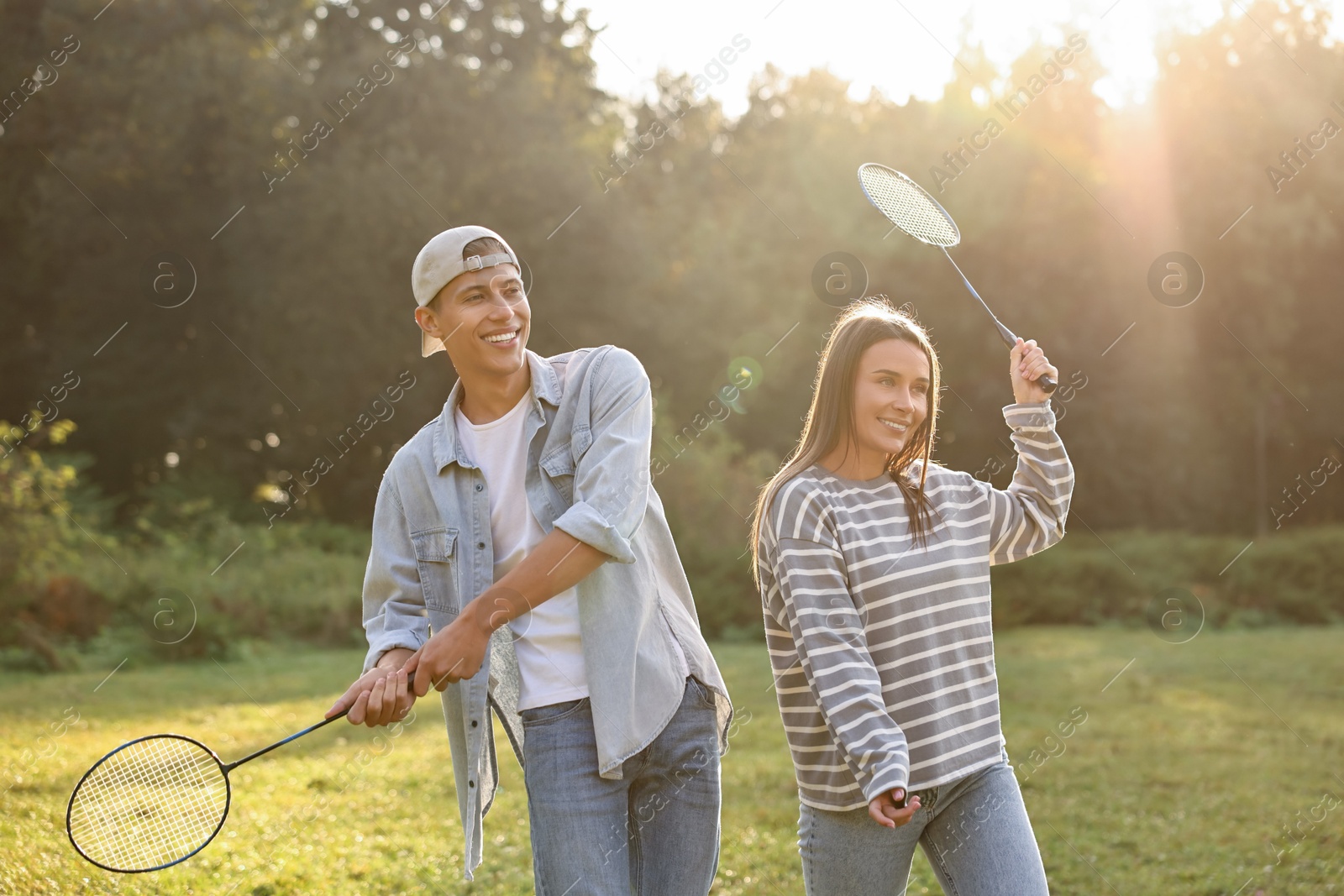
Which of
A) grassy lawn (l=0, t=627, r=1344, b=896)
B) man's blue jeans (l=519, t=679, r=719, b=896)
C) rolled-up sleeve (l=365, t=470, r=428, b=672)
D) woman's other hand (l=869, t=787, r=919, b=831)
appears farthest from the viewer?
grassy lawn (l=0, t=627, r=1344, b=896)

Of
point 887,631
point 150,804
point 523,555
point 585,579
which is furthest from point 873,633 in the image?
point 150,804

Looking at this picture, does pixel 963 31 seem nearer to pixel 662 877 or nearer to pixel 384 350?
pixel 384 350

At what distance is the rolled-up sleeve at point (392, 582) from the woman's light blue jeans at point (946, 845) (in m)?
1.14

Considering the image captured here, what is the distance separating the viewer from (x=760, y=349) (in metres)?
25.3

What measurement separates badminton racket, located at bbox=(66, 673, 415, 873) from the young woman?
1.56 meters

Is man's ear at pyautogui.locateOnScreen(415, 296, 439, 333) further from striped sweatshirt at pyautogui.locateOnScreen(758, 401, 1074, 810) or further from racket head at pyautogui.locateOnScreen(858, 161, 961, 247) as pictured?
racket head at pyautogui.locateOnScreen(858, 161, 961, 247)

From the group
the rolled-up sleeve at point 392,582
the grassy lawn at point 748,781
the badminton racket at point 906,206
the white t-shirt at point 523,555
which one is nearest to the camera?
the white t-shirt at point 523,555

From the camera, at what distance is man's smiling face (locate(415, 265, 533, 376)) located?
10.2 feet

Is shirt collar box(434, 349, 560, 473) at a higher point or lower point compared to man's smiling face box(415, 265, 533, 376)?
lower

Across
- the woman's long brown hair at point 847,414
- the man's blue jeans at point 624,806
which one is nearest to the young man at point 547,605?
the man's blue jeans at point 624,806

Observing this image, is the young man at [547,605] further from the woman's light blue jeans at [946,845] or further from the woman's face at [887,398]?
the woman's face at [887,398]

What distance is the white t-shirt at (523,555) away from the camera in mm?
2969

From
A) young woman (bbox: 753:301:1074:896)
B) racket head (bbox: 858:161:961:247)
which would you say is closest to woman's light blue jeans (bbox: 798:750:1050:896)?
young woman (bbox: 753:301:1074:896)

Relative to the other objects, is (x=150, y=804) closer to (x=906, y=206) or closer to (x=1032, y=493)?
(x=1032, y=493)
